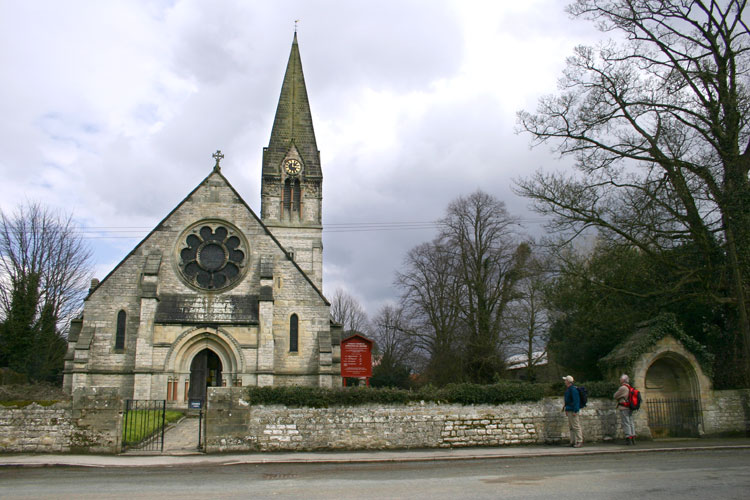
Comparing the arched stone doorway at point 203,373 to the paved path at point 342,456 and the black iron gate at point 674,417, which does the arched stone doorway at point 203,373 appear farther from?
the black iron gate at point 674,417

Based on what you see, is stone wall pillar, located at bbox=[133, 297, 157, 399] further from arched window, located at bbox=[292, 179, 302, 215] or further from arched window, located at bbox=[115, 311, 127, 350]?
arched window, located at bbox=[292, 179, 302, 215]

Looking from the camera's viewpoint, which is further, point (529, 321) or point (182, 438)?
point (529, 321)

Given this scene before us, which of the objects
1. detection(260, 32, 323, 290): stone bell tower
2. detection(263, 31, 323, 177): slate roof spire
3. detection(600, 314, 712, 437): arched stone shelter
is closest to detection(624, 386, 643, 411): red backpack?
detection(600, 314, 712, 437): arched stone shelter

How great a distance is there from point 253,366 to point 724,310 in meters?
18.3

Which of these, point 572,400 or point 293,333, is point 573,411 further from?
point 293,333

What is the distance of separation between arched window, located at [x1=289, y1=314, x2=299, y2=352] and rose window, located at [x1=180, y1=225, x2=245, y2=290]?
3.22 m

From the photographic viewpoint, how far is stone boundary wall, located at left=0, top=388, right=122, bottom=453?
13.8 meters

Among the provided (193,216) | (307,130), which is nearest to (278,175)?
(307,130)

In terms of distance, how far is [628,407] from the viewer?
48.9ft

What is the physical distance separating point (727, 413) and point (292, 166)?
28560 millimetres

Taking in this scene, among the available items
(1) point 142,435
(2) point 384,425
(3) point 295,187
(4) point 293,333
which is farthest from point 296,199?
(2) point 384,425

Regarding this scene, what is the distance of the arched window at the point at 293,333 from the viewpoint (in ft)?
86.4

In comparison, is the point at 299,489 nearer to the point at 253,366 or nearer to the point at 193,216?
the point at 253,366

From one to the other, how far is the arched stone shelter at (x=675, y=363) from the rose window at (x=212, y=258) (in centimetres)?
1679
